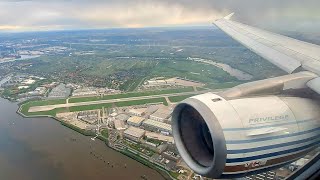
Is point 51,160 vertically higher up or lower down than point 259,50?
lower down

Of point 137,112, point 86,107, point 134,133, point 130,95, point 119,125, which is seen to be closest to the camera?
point 134,133

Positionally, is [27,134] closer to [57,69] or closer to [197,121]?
[197,121]

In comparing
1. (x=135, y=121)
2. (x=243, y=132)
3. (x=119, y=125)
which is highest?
(x=243, y=132)

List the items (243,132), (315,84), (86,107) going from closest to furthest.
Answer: (243,132) < (315,84) < (86,107)

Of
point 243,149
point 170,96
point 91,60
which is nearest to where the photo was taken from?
point 243,149

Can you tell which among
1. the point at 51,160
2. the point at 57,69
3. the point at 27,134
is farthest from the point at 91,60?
the point at 51,160

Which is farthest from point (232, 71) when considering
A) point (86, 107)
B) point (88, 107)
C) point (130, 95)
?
point (86, 107)

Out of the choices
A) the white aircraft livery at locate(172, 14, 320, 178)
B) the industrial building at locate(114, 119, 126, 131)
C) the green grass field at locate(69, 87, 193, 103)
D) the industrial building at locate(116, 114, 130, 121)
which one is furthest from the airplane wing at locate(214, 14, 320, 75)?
the green grass field at locate(69, 87, 193, 103)

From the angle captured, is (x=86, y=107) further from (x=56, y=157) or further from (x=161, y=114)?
(x=56, y=157)
